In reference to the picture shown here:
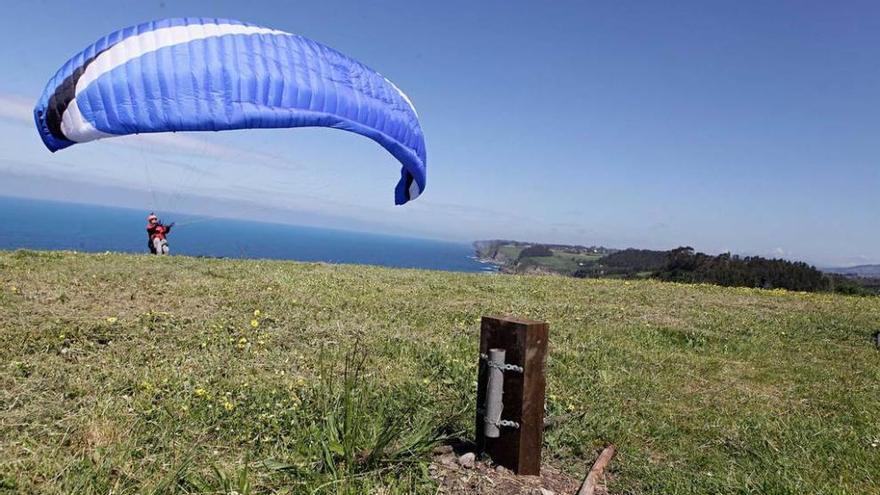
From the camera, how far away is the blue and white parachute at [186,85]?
9.70m

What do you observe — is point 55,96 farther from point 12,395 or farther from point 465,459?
point 465,459

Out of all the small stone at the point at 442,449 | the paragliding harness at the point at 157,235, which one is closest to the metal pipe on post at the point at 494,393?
the small stone at the point at 442,449

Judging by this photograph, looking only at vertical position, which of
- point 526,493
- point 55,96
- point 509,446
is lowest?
point 526,493

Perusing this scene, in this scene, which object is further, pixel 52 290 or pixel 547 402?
pixel 52 290

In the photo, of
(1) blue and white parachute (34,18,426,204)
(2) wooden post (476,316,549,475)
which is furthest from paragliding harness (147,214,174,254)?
(2) wooden post (476,316,549,475)

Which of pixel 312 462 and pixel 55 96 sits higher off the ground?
pixel 55 96

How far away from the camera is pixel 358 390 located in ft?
22.4

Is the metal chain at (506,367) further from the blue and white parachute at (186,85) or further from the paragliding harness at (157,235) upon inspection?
the paragliding harness at (157,235)

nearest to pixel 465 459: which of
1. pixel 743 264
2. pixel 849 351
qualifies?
pixel 849 351

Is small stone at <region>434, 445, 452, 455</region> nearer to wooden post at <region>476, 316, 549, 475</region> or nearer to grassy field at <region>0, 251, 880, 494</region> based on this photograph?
grassy field at <region>0, 251, 880, 494</region>

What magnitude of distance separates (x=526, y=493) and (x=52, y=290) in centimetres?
1188

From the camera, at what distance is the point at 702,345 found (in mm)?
11617

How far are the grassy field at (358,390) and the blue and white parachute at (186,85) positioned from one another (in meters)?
3.59

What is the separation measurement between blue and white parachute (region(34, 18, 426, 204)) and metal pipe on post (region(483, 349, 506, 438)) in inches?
298
